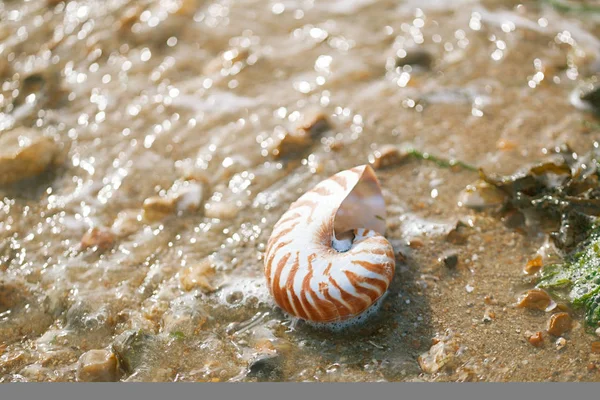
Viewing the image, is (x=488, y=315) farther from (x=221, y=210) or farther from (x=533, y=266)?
(x=221, y=210)

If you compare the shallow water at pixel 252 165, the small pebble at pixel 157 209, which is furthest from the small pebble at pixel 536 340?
the small pebble at pixel 157 209

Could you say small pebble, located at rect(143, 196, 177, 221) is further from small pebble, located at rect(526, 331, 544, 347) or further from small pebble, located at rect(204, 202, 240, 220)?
small pebble, located at rect(526, 331, 544, 347)

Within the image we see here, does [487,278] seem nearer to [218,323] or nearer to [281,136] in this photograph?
[218,323]

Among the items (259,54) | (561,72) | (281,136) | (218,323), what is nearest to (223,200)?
(281,136)

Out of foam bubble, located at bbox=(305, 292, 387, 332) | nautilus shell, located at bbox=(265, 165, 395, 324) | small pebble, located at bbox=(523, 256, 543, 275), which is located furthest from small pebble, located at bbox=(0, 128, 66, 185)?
small pebble, located at bbox=(523, 256, 543, 275)

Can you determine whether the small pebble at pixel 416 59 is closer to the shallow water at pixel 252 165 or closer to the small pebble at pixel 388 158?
the shallow water at pixel 252 165

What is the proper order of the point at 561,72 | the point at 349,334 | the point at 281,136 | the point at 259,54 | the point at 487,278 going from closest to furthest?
the point at 349,334 → the point at 487,278 → the point at 281,136 → the point at 561,72 → the point at 259,54
